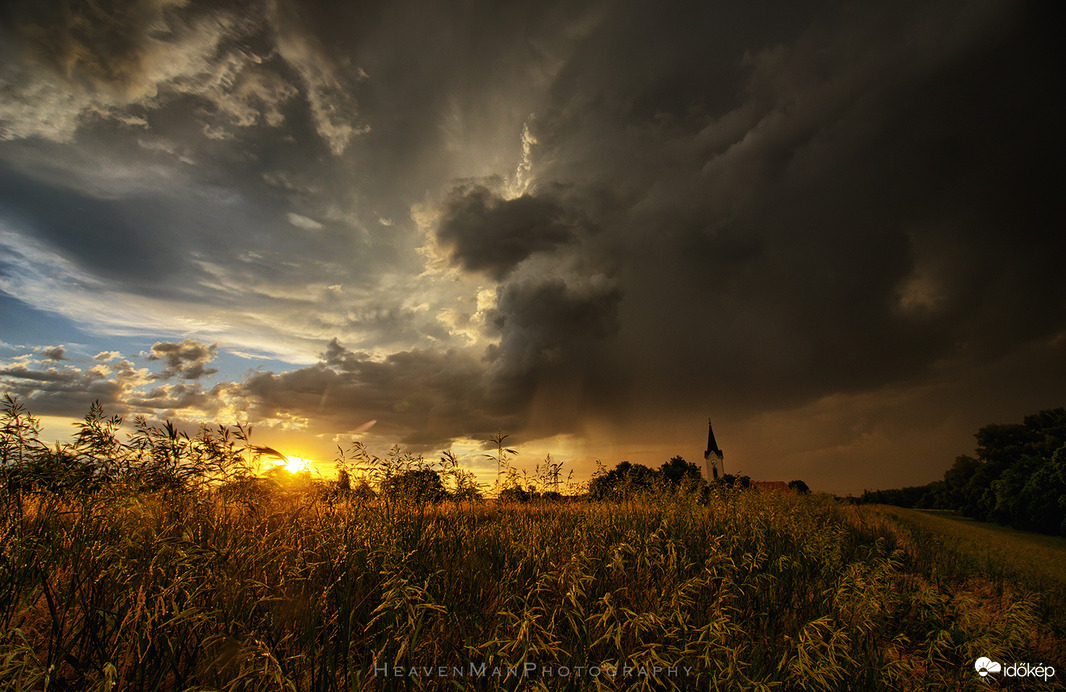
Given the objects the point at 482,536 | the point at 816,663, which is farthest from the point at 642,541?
the point at 816,663

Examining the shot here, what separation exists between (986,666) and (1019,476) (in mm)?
29926

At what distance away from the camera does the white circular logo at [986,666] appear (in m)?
4.56

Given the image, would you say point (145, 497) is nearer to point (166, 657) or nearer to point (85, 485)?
point (85, 485)

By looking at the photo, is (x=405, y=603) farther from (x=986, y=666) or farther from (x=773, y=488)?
(x=773, y=488)

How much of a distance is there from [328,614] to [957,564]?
13.5 metres

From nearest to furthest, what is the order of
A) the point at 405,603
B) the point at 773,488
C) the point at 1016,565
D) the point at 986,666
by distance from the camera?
1. the point at 405,603
2. the point at 986,666
3. the point at 1016,565
4. the point at 773,488

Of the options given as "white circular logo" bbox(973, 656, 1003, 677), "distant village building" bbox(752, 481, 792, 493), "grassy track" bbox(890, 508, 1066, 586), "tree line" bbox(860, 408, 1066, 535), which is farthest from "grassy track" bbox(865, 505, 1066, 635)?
"tree line" bbox(860, 408, 1066, 535)

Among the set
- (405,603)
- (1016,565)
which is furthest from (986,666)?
(1016,565)

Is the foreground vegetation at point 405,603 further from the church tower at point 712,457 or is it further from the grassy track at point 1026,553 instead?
the church tower at point 712,457

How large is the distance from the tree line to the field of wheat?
2156 centimetres

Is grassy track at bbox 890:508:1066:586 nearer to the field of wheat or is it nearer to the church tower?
the field of wheat

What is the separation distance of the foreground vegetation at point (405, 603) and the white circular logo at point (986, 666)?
77 mm

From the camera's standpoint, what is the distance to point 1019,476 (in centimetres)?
2391

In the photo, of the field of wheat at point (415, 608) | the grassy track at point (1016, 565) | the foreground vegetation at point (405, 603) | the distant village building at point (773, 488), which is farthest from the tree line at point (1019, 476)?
the field of wheat at point (415, 608)
